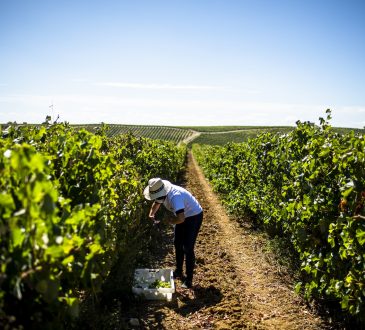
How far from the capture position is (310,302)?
5.05m

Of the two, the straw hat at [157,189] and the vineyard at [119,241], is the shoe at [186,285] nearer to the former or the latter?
the vineyard at [119,241]

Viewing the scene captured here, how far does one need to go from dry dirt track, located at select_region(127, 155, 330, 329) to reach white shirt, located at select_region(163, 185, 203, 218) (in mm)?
1277

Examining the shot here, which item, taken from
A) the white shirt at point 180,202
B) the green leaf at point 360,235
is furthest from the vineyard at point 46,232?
the green leaf at point 360,235

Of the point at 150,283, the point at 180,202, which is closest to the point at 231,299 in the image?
the point at 150,283

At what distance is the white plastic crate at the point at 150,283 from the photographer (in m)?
4.92

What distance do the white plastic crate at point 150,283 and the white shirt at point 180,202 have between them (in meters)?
1.05

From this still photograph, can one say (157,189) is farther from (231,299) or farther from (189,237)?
(231,299)

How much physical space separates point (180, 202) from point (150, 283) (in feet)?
4.55

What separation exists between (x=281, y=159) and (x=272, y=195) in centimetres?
123

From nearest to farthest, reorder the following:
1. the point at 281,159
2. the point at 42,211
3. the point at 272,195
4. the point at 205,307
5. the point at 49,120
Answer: the point at 42,211
the point at 205,307
the point at 49,120
the point at 281,159
the point at 272,195

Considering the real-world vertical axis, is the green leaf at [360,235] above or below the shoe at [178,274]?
above

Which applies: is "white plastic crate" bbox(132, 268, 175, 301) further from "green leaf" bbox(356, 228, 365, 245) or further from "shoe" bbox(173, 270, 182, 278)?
"green leaf" bbox(356, 228, 365, 245)

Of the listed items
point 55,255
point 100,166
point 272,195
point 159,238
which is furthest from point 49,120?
point 272,195

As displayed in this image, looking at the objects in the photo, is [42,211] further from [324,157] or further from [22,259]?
[324,157]
